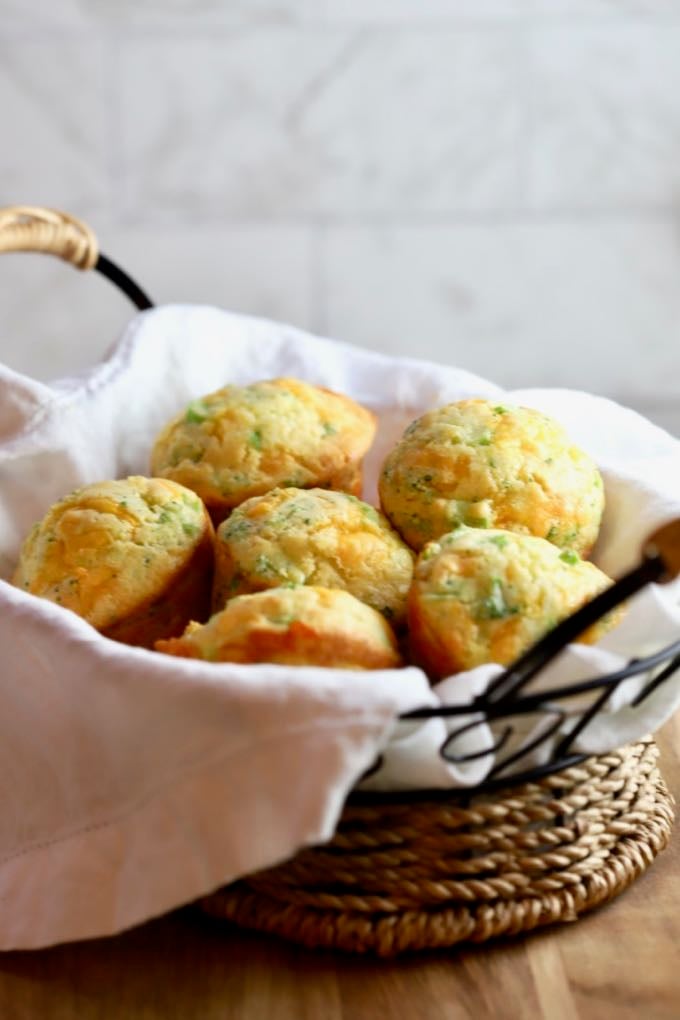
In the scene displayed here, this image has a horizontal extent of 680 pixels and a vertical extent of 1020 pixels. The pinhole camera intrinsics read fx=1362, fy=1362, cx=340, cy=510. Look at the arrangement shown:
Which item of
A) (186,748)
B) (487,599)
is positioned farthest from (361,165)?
(186,748)

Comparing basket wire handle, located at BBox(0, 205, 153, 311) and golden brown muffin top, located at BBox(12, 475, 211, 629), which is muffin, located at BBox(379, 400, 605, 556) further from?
basket wire handle, located at BBox(0, 205, 153, 311)

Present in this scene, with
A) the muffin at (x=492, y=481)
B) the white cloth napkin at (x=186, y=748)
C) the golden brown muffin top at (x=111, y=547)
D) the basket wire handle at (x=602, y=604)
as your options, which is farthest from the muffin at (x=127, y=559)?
the basket wire handle at (x=602, y=604)

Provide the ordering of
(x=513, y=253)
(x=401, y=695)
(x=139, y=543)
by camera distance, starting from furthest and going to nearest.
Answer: (x=513, y=253) → (x=139, y=543) → (x=401, y=695)

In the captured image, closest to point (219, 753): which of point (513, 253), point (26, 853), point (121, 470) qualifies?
point (26, 853)

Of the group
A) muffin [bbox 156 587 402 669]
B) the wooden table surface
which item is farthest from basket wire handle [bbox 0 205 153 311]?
the wooden table surface

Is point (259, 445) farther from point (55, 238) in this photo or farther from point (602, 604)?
point (602, 604)

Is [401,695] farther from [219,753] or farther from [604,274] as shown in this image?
[604,274]

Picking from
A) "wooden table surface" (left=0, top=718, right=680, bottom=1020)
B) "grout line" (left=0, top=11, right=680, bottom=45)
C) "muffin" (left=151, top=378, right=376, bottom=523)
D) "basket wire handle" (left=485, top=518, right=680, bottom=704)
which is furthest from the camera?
"grout line" (left=0, top=11, right=680, bottom=45)
